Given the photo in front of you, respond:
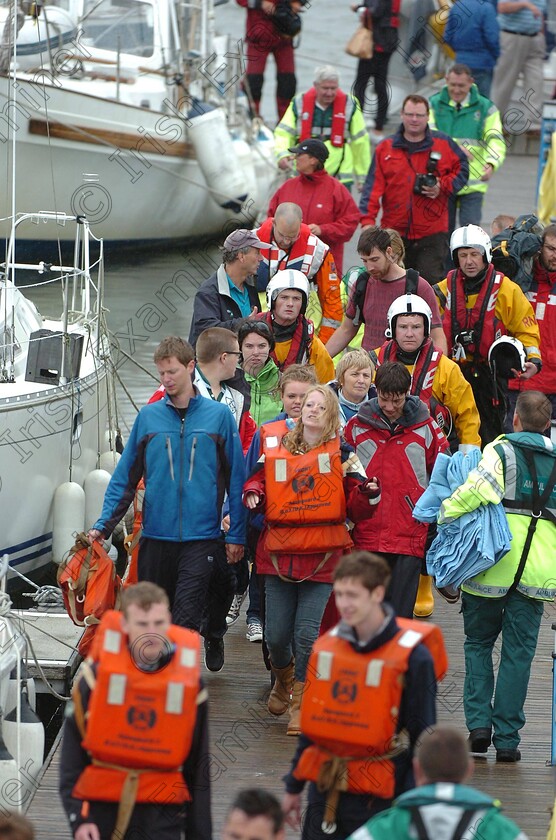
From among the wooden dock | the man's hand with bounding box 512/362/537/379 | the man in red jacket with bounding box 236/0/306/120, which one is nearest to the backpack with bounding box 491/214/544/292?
the man's hand with bounding box 512/362/537/379

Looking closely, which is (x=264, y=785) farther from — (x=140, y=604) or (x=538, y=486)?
(x=140, y=604)

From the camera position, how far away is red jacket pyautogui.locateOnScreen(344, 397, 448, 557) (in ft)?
22.6

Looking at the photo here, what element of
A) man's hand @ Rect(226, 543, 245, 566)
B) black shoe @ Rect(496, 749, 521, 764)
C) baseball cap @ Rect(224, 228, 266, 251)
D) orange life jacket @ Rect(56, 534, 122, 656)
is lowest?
black shoe @ Rect(496, 749, 521, 764)

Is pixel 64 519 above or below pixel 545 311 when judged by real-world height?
below

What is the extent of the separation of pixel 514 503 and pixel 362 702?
1.96 m

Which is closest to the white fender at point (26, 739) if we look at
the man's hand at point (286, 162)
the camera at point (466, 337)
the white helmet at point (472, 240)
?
the camera at point (466, 337)

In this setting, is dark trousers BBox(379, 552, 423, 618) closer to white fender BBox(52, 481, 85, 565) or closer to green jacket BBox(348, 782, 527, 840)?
green jacket BBox(348, 782, 527, 840)

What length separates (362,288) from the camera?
855 centimetres

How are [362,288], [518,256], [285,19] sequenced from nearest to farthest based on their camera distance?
1. [362,288]
2. [518,256]
3. [285,19]

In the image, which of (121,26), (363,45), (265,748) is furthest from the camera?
(121,26)

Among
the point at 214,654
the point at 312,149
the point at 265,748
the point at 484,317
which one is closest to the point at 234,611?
the point at 214,654

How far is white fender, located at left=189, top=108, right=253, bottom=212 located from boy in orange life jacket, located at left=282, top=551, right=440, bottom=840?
15159mm

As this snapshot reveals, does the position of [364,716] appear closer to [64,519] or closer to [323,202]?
[64,519]

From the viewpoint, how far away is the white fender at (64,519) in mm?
10586
